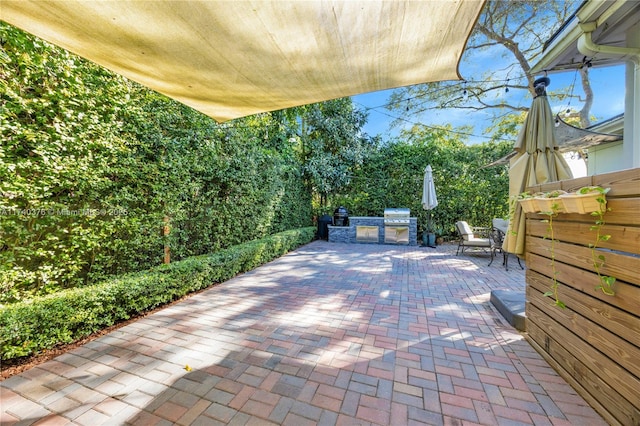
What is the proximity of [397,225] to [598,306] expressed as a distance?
6.80 meters

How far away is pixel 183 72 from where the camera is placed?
2.03m

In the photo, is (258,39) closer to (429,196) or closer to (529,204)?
(529,204)

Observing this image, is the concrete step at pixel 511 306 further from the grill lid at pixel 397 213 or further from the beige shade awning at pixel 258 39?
the grill lid at pixel 397 213

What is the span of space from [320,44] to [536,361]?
10.2 ft

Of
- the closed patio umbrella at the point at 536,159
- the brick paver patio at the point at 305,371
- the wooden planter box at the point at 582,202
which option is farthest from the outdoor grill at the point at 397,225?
the wooden planter box at the point at 582,202

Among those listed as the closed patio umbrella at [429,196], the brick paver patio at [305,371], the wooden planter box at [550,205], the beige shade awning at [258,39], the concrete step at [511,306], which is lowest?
the brick paver patio at [305,371]

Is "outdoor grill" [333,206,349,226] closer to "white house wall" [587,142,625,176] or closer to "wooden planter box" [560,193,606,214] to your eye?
"white house wall" [587,142,625,176]

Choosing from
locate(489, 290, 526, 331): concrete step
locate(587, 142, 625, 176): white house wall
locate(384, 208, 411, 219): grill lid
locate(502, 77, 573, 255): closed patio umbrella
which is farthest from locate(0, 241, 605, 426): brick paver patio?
locate(587, 142, 625, 176): white house wall

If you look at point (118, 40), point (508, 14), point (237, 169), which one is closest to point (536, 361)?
point (118, 40)

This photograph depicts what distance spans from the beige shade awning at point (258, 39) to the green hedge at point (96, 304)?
2.16m

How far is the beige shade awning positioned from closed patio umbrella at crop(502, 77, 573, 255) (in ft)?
3.52

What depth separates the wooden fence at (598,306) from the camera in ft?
4.44

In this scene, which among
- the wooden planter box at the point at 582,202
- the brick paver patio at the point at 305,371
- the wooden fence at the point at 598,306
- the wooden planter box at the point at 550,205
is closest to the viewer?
the wooden fence at the point at 598,306

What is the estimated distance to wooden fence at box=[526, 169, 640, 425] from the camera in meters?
1.35
